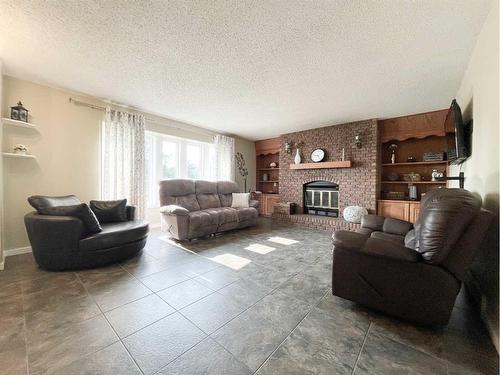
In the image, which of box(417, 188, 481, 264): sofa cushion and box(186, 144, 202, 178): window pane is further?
box(186, 144, 202, 178): window pane

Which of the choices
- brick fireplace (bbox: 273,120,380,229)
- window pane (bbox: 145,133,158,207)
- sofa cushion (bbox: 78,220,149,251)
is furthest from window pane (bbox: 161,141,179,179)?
brick fireplace (bbox: 273,120,380,229)

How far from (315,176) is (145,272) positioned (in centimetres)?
433

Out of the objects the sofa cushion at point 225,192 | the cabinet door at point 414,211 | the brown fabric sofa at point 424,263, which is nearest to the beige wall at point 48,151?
the sofa cushion at point 225,192

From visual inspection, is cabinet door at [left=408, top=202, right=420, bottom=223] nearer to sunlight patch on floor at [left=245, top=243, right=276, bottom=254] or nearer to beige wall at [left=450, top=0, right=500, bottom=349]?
beige wall at [left=450, top=0, right=500, bottom=349]

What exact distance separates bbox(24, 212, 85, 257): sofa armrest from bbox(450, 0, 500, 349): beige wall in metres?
3.65

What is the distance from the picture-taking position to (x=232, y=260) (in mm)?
2695

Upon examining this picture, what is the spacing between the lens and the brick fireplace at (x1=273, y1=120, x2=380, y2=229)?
4.47 meters

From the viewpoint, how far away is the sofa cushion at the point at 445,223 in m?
1.28

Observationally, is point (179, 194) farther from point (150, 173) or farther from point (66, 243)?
point (66, 243)

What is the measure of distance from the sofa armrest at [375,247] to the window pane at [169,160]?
4114 millimetres

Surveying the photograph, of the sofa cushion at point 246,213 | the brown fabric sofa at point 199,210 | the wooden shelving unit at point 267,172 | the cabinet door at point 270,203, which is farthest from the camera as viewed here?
the wooden shelving unit at point 267,172

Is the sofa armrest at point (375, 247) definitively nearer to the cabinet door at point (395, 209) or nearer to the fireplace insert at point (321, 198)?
the cabinet door at point (395, 209)

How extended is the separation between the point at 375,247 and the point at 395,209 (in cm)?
340

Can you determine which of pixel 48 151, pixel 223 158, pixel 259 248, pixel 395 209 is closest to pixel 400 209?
pixel 395 209
